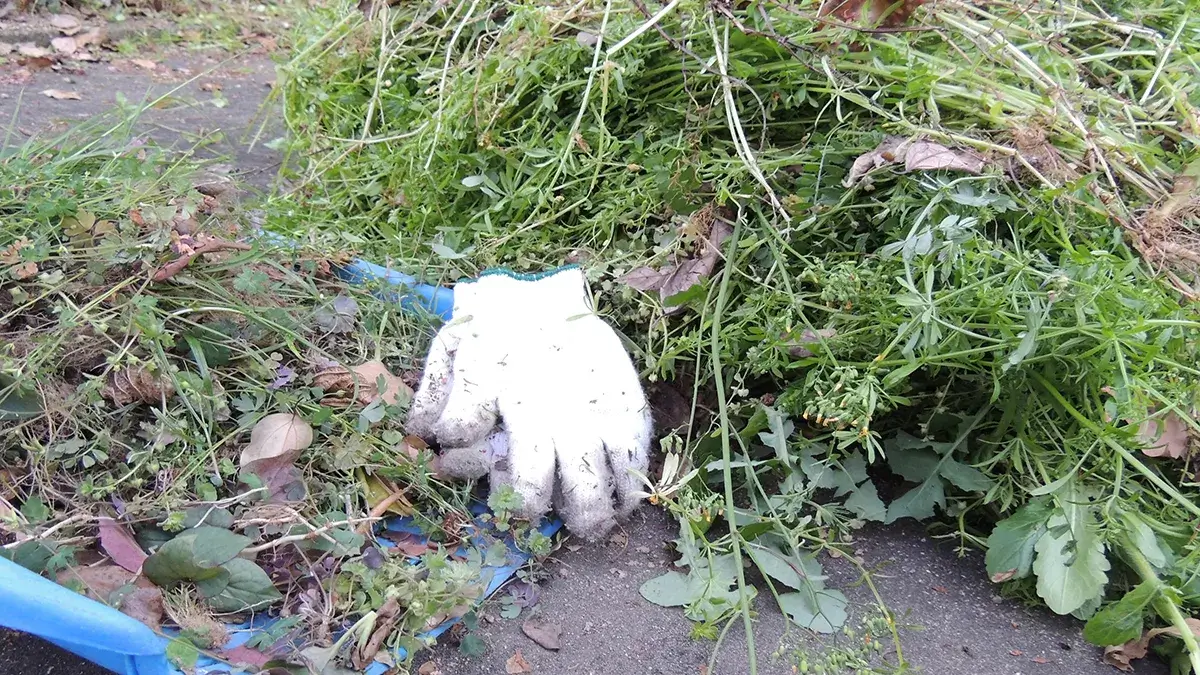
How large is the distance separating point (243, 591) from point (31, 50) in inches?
133

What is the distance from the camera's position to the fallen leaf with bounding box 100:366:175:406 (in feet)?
4.00

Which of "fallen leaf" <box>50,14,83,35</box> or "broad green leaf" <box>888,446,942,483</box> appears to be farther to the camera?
"fallen leaf" <box>50,14,83,35</box>

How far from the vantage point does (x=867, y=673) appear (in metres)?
1.07

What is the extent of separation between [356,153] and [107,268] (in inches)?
33.0

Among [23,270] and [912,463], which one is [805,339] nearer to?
[912,463]

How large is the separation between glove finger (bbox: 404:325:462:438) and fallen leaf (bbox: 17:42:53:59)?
117 inches

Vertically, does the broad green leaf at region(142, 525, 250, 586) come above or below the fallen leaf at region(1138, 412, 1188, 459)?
above

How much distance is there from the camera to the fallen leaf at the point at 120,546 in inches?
42.3

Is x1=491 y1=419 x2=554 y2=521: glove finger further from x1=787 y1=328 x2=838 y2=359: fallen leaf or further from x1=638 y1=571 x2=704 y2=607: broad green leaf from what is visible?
x1=787 y1=328 x2=838 y2=359: fallen leaf

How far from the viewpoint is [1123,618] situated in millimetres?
1105

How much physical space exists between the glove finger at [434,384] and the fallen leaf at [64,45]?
3.09m

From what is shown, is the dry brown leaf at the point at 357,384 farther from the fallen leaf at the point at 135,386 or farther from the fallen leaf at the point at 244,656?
the fallen leaf at the point at 244,656

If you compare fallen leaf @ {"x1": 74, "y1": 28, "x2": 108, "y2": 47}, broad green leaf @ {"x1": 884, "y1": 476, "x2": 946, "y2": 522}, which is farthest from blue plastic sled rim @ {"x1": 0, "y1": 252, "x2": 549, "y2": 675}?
fallen leaf @ {"x1": 74, "y1": 28, "x2": 108, "y2": 47}

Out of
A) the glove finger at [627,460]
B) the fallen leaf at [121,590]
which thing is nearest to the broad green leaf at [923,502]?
the glove finger at [627,460]
